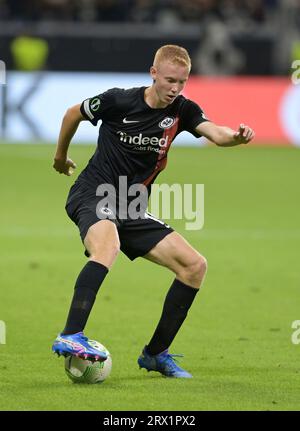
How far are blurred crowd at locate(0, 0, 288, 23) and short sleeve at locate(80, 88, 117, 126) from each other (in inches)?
809

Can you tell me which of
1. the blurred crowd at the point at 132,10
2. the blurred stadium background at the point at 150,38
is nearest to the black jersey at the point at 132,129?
the blurred stadium background at the point at 150,38

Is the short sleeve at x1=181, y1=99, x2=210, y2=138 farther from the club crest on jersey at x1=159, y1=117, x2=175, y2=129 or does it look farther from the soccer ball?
the soccer ball

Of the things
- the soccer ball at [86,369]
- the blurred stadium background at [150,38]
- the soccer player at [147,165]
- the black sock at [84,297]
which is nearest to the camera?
the black sock at [84,297]

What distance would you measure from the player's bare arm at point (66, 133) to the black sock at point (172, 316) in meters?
1.11

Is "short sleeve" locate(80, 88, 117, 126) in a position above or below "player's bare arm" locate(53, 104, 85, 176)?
above

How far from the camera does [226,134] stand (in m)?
6.64

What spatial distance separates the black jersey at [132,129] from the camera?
22.7 ft

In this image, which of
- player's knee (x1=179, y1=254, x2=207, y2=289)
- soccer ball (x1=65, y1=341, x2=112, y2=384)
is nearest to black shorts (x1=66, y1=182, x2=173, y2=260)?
player's knee (x1=179, y1=254, x2=207, y2=289)

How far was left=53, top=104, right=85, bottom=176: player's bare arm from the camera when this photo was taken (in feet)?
23.0

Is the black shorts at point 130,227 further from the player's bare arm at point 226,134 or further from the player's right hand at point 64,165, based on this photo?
the player's bare arm at point 226,134

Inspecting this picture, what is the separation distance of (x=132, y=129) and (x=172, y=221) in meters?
7.58

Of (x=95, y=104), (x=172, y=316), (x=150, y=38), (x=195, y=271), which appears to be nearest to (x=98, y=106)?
(x=95, y=104)
